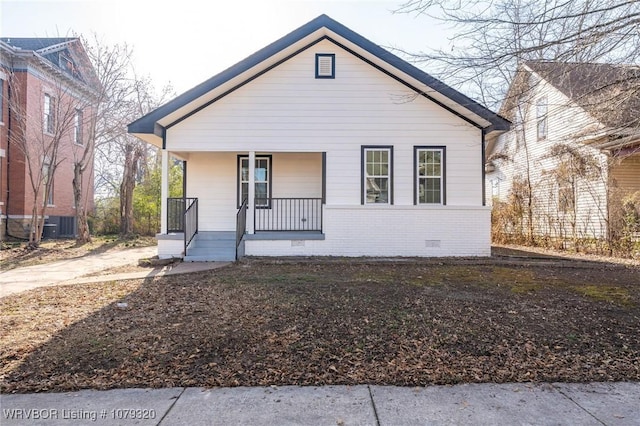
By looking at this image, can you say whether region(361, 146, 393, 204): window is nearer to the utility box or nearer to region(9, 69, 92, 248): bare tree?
region(9, 69, 92, 248): bare tree

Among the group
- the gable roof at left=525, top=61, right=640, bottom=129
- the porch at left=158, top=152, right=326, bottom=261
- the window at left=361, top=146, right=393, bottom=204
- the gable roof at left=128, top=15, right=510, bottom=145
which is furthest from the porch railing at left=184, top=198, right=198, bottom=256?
the gable roof at left=525, top=61, right=640, bottom=129

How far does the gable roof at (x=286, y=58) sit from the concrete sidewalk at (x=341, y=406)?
7.65 m

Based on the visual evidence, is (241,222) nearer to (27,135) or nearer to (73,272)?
(73,272)

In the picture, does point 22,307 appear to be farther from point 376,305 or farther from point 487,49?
point 487,49

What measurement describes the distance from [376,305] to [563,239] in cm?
979

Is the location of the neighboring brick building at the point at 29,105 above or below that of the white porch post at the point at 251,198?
above

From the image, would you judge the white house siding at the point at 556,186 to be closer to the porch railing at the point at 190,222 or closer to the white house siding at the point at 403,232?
the white house siding at the point at 403,232

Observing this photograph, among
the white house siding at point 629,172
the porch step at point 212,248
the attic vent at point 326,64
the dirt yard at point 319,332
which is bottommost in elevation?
the dirt yard at point 319,332

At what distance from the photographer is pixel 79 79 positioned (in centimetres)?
1608

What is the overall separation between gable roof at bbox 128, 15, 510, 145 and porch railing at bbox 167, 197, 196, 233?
1.75 meters

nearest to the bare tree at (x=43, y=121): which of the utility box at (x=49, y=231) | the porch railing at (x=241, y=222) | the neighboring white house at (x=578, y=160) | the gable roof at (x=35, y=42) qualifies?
the utility box at (x=49, y=231)

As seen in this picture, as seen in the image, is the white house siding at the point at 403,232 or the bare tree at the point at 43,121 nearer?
the white house siding at the point at 403,232

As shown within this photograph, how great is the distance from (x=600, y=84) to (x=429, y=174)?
4.68m

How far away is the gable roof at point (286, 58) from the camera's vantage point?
9.62 meters
